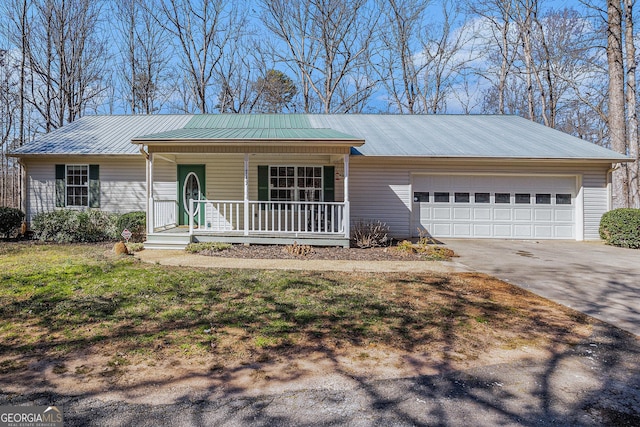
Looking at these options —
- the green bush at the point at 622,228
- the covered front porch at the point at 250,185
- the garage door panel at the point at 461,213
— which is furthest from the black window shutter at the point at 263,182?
the green bush at the point at 622,228

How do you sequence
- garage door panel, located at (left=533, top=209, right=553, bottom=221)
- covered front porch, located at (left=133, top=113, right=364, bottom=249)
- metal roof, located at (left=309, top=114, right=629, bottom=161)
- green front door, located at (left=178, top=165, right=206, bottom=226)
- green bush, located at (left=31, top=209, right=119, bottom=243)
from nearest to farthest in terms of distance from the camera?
1. green bush, located at (left=31, top=209, right=119, bottom=243)
2. covered front porch, located at (left=133, top=113, right=364, bottom=249)
3. metal roof, located at (left=309, top=114, right=629, bottom=161)
4. garage door panel, located at (left=533, top=209, right=553, bottom=221)
5. green front door, located at (left=178, top=165, right=206, bottom=226)

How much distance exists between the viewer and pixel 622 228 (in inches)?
406

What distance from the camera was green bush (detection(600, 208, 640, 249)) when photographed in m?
10.1

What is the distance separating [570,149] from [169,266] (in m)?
12.9

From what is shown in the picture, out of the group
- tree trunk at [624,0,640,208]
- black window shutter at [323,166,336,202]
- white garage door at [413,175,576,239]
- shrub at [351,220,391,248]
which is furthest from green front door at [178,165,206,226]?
tree trunk at [624,0,640,208]

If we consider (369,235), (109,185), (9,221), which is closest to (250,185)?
(369,235)

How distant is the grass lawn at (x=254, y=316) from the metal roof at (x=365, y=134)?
471 cm

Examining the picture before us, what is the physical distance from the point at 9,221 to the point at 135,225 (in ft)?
13.3

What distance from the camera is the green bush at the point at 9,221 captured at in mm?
10430

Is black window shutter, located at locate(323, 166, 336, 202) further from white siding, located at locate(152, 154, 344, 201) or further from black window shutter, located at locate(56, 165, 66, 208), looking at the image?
black window shutter, located at locate(56, 165, 66, 208)

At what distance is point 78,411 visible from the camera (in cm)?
224

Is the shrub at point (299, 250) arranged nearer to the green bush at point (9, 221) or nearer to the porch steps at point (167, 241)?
the porch steps at point (167, 241)

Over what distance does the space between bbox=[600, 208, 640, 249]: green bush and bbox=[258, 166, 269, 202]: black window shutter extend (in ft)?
36.8

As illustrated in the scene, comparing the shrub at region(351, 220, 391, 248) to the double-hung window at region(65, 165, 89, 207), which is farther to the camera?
the double-hung window at region(65, 165, 89, 207)
